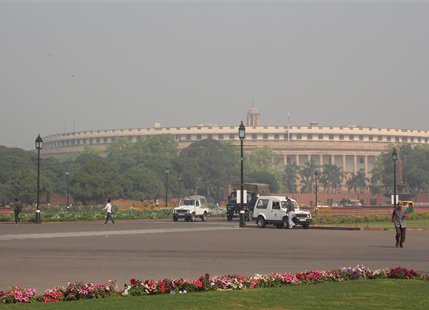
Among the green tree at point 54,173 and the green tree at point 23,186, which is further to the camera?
the green tree at point 54,173

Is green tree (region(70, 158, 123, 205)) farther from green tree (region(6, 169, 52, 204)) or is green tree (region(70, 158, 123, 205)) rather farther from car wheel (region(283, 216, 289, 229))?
car wheel (region(283, 216, 289, 229))

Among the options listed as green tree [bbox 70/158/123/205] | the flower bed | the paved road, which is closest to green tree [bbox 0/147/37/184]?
green tree [bbox 70/158/123/205]

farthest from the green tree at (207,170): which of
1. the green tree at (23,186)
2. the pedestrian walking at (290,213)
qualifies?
the pedestrian walking at (290,213)

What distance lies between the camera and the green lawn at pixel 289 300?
1252cm

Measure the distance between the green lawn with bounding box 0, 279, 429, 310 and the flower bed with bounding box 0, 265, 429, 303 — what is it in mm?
335

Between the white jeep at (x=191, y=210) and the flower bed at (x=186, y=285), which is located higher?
the white jeep at (x=191, y=210)

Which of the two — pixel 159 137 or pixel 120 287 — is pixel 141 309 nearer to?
pixel 120 287

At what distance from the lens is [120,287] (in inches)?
613

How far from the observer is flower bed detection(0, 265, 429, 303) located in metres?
13.3

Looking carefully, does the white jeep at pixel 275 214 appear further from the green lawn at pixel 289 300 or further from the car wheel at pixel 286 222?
the green lawn at pixel 289 300

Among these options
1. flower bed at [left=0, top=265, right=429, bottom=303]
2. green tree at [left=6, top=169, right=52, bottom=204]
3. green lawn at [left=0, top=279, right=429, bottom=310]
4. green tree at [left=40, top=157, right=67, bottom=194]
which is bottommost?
green lawn at [left=0, top=279, right=429, bottom=310]

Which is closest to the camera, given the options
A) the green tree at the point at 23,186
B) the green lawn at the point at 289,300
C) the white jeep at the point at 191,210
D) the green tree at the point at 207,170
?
the green lawn at the point at 289,300

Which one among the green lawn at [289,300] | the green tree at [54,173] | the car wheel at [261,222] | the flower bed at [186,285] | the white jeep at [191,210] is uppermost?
the green tree at [54,173]

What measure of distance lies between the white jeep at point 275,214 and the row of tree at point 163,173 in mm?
52461
